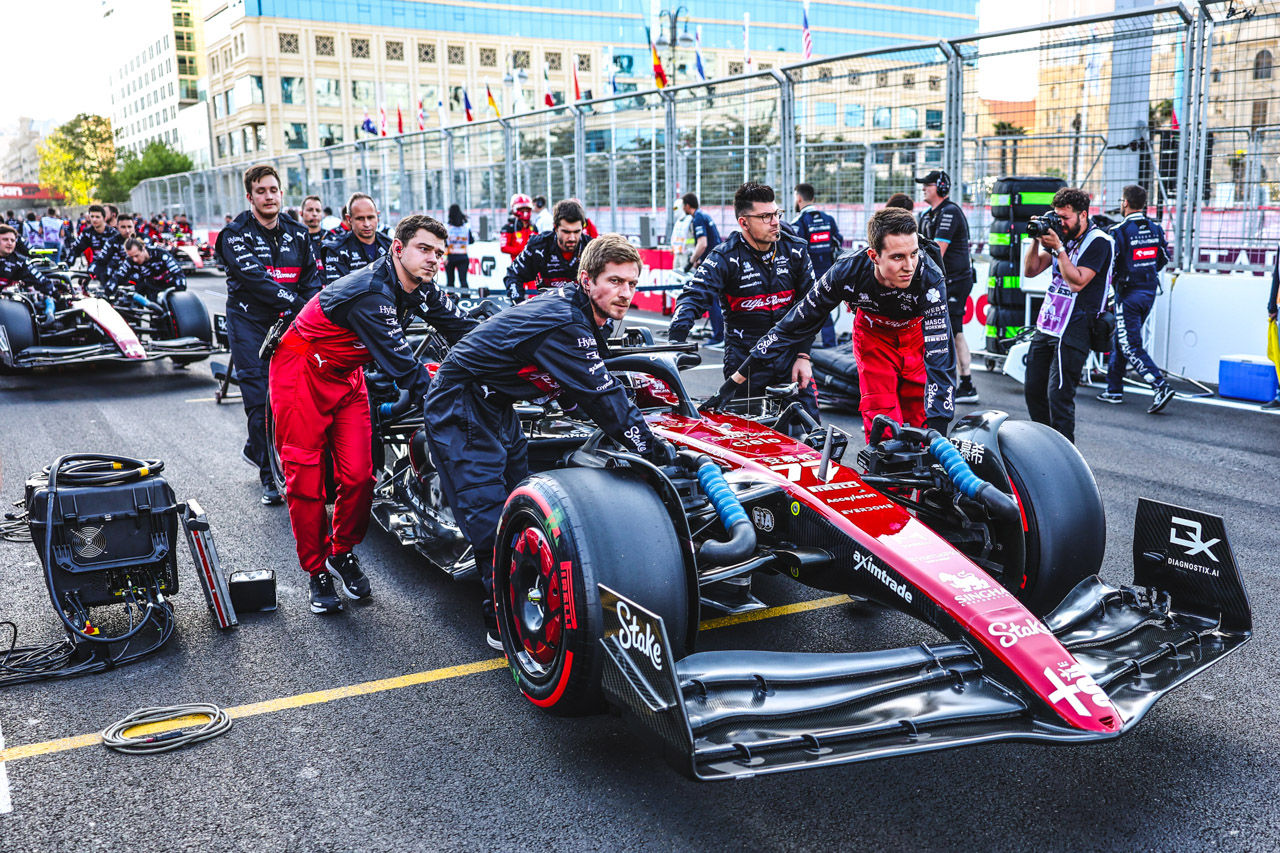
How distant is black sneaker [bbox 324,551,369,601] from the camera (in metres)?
4.77

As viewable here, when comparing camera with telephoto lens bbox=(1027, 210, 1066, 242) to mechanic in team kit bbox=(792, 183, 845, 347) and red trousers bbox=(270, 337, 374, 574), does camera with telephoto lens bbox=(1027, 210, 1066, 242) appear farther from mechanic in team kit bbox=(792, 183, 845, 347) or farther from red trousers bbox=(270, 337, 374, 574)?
mechanic in team kit bbox=(792, 183, 845, 347)

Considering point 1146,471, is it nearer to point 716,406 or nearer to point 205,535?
point 716,406

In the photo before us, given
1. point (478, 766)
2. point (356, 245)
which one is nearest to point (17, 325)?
point (356, 245)

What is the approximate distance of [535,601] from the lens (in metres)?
3.38

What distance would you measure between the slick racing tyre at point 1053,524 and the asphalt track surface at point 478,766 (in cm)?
51

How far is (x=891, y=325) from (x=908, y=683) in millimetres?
2783

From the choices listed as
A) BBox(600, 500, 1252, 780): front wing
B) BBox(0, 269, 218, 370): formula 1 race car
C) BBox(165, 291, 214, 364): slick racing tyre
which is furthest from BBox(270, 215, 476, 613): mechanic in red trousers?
BBox(165, 291, 214, 364): slick racing tyre

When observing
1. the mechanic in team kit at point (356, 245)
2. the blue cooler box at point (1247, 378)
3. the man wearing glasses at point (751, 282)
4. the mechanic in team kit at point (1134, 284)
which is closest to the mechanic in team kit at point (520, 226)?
the mechanic in team kit at point (356, 245)

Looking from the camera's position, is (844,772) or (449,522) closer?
(844,772)

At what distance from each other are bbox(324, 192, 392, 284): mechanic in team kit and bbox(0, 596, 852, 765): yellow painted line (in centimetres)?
454

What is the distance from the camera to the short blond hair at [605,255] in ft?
12.3

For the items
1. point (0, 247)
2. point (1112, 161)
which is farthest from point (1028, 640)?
point (0, 247)

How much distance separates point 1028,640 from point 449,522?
2.66m

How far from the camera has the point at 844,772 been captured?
3188mm
